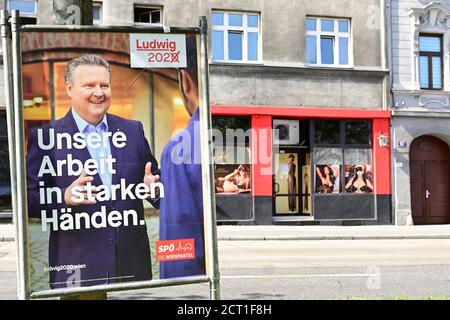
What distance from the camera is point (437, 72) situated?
21.1 m

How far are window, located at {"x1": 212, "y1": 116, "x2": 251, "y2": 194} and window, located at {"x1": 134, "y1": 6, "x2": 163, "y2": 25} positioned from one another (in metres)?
4.00

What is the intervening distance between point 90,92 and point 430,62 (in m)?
19.5

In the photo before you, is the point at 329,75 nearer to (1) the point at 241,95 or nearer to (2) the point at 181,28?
(1) the point at 241,95

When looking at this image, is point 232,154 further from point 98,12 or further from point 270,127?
point 98,12

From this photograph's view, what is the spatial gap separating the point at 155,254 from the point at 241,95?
15629mm

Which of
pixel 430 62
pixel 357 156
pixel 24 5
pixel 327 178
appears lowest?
pixel 327 178

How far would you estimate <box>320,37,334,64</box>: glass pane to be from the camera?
801 inches

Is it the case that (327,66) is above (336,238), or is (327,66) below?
above

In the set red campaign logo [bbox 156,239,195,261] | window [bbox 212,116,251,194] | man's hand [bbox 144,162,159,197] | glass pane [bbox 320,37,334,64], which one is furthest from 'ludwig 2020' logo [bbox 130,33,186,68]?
glass pane [bbox 320,37,334,64]

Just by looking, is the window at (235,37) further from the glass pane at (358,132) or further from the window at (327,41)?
the glass pane at (358,132)

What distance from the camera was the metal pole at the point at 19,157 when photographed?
357cm

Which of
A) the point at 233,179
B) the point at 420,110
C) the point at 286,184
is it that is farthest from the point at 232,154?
the point at 420,110

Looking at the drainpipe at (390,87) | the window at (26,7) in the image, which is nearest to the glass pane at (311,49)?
the drainpipe at (390,87)

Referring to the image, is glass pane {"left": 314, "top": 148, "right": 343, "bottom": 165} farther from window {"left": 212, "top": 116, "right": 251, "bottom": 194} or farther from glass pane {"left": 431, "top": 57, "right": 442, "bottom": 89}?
glass pane {"left": 431, "top": 57, "right": 442, "bottom": 89}
